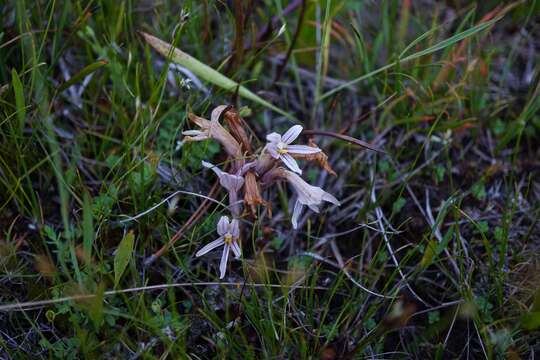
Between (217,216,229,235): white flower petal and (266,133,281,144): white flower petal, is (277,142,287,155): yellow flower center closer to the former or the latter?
(266,133,281,144): white flower petal

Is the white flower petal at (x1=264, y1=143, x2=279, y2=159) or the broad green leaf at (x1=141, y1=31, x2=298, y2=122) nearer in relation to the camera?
the white flower petal at (x1=264, y1=143, x2=279, y2=159)

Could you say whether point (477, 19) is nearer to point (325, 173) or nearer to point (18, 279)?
point (325, 173)

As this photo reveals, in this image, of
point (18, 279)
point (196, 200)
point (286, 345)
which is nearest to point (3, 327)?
point (18, 279)

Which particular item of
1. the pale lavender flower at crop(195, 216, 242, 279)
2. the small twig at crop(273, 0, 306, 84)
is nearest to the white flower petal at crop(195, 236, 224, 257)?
the pale lavender flower at crop(195, 216, 242, 279)

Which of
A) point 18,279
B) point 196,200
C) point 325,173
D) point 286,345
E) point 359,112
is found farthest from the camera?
point 359,112

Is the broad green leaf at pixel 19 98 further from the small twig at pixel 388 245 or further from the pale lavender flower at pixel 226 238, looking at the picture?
the small twig at pixel 388 245

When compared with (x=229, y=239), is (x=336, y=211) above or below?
below

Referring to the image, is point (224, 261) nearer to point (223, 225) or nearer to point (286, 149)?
point (223, 225)

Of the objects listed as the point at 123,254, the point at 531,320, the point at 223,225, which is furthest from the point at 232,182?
the point at 531,320

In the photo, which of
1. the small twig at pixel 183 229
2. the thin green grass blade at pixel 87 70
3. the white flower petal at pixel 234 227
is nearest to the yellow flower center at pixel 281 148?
the white flower petal at pixel 234 227
